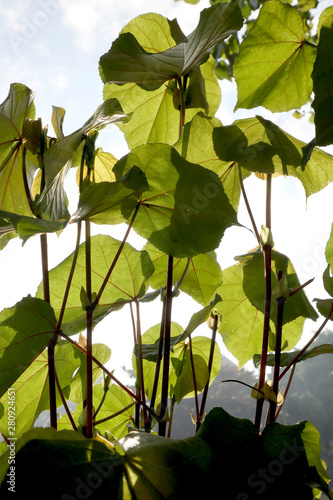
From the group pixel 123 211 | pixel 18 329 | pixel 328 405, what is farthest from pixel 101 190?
pixel 328 405

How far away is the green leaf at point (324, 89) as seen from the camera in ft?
1.35

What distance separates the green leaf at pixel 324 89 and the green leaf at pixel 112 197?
0.20 m

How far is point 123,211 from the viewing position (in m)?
0.47

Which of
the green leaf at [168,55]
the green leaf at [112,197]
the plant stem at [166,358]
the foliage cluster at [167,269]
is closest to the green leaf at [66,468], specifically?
the foliage cluster at [167,269]

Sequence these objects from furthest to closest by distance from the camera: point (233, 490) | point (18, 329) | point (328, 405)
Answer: point (328, 405) < point (18, 329) < point (233, 490)

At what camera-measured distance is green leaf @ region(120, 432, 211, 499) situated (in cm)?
32

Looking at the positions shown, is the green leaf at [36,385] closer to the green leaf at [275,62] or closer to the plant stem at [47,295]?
the plant stem at [47,295]

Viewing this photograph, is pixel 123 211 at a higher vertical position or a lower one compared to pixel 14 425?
higher

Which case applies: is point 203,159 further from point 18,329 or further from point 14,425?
point 14,425

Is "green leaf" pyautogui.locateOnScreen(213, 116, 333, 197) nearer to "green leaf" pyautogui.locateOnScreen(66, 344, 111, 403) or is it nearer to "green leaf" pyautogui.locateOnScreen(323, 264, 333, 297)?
"green leaf" pyautogui.locateOnScreen(323, 264, 333, 297)

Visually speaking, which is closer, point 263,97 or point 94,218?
point 94,218

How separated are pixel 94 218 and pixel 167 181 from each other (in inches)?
4.3

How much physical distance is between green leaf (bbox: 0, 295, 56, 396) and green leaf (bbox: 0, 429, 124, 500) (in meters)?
0.13

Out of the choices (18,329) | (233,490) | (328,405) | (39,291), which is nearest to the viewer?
(233,490)
